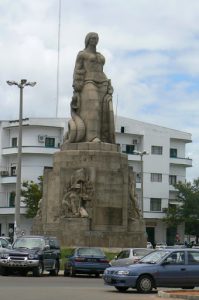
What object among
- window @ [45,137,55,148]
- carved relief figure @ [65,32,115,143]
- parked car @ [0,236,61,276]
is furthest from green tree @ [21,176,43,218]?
parked car @ [0,236,61,276]

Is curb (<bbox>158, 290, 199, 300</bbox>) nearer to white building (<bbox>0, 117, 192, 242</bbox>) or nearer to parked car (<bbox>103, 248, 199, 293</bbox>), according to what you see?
parked car (<bbox>103, 248, 199, 293</bbox>)

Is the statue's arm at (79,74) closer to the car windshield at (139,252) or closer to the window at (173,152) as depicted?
the car windshield at (139,252)

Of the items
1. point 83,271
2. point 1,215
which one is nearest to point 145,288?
point 83,271

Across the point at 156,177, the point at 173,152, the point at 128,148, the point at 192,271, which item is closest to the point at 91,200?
the point at 192,271

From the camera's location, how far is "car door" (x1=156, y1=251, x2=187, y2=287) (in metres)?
22.0

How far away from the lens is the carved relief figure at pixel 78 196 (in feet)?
118

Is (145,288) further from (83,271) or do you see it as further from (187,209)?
(187,209)

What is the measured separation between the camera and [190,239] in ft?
297

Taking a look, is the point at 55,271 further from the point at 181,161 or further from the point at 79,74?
the point at 181,161

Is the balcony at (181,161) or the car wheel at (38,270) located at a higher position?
the balcony at (181,161)

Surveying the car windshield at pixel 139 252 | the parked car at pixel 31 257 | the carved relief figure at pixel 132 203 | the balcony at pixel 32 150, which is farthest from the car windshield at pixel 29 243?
the balcony at pixel 32 150

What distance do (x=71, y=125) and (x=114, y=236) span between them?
6342 millimetres

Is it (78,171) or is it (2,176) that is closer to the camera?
(78,171)

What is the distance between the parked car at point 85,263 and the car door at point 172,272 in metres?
7.78
